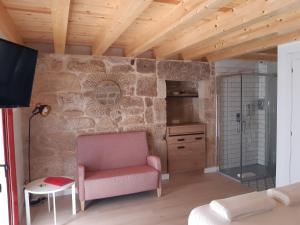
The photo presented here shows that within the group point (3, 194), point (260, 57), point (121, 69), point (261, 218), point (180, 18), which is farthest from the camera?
point (260, 57)

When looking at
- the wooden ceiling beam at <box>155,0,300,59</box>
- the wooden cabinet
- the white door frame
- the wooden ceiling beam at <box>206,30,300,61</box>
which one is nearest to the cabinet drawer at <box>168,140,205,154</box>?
the wooden cabinet

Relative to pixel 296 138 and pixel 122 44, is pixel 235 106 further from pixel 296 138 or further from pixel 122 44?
pixel 122 44

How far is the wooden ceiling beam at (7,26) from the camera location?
210 centimetres

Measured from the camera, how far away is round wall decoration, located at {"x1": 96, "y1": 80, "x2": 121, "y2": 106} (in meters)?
3.66

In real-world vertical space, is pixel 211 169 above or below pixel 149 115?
below

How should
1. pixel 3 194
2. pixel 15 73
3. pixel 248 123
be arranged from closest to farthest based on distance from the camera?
pixel 15 73, pixel 3 194, pixel 248 123

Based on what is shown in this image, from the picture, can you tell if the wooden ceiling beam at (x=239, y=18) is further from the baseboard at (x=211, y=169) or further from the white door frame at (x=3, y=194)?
the baseboard at (x=211, y=169)

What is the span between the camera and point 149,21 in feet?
8.22

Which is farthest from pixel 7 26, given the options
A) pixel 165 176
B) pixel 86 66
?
pixel 165 176

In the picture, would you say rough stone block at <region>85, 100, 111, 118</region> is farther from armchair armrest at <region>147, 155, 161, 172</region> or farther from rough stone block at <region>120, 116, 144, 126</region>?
armchair armrest at <region>147, 155, 161, 172</region>

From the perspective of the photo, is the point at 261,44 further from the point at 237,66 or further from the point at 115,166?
the point at 115,166

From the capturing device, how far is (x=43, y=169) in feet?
11.3

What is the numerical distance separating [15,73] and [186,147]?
3.09 meters

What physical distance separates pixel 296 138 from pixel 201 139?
1581 mm
